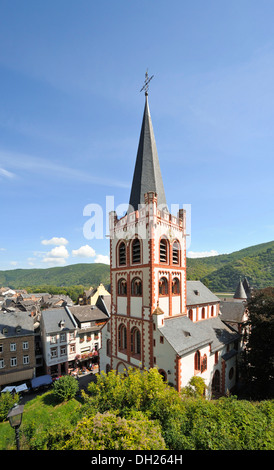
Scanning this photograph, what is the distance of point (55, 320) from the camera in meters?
41.5

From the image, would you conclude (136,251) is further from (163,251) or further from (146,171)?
(146,171)

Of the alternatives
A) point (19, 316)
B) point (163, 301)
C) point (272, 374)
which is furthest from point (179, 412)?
point (19, 316)

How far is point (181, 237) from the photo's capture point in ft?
86.0

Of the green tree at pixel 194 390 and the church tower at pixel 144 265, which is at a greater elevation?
the church tower at pixel 144 265

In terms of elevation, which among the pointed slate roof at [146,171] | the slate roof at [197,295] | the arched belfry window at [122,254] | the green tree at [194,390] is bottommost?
the green tree at [194,390]

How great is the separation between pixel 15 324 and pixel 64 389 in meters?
17.6

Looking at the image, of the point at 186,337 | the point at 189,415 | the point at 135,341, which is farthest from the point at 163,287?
the point at 189,415

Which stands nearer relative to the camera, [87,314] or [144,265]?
[144,265]

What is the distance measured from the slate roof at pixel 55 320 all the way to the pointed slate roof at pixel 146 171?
2946 cm

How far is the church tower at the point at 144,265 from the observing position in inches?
845

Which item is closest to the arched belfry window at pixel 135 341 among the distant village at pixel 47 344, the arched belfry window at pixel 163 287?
the arched belfry window at pixel 163 287

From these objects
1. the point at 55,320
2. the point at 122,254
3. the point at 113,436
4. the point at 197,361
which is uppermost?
the point at 122,254

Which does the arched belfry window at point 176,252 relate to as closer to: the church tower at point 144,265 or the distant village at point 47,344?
the church tower at point 144,265

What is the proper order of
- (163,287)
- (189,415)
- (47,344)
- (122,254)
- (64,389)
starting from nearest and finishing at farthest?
(189,415) → (163,287) → (122,254) → (64,389) → (47,344)
